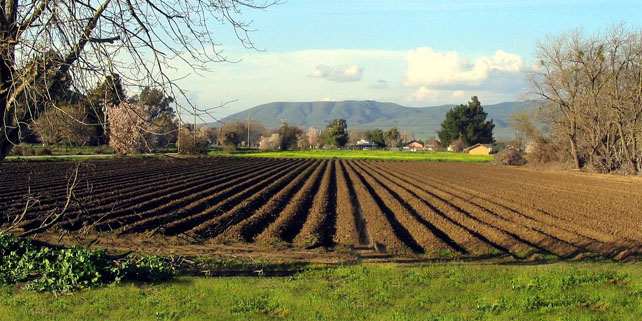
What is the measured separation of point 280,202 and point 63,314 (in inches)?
631

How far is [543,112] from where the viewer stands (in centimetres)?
5691

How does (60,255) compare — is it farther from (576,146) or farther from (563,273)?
(576,146)

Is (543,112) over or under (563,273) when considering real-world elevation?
over

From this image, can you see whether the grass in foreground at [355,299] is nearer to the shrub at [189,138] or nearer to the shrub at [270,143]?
the shrub at [189,138]

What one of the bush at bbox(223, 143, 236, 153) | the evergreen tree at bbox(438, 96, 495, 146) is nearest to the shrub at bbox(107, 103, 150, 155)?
the bush at bbox(223, 143, 236, 153)

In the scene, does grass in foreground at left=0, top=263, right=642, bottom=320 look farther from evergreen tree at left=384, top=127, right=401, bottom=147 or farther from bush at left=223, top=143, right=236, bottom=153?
evergreen tree at left=384, top=127, right=401, bottom=147

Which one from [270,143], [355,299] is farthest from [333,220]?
[270,143]

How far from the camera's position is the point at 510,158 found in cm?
7269

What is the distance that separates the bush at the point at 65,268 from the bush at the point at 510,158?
225 ft

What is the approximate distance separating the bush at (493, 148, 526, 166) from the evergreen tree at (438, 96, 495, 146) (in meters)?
61.5

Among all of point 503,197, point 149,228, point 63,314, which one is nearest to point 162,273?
point 63,314

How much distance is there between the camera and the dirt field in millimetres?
13086

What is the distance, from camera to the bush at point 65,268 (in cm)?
757

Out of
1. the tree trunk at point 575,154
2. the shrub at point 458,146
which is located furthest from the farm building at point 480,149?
the tree trunk at point 575,154
